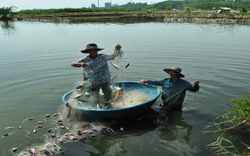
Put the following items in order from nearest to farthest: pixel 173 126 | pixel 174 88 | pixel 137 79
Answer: pixel 173 126
pixel 174 88
pixel 137 79

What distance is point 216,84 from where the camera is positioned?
780cm

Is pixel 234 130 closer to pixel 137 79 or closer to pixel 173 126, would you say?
pixel 173 126

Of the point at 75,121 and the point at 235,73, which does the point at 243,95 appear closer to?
the point at 235,73

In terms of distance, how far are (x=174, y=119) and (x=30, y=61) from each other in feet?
27.5

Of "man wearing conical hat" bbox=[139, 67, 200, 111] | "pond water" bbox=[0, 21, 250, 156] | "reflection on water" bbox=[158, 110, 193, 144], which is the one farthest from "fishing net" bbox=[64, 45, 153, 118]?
"reflection on water" bbox=[158, 110, 193, 144]

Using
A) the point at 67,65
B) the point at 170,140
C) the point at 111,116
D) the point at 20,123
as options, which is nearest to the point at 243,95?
the point at 170,140

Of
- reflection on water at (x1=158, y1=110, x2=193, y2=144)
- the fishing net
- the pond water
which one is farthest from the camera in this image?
the fishing net

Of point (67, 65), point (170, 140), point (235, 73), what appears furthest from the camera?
point (67, 65)

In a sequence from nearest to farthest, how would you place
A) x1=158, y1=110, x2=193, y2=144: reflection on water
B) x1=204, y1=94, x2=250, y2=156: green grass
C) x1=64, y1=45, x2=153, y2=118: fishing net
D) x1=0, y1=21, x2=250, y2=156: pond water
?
x1=204, y1=94, x2=250, y2=156: green grass
x1=0, y1=21, x2=250, y2=156: pond water
x1=158, y1=110, x2=193, y2=144: reflection on water
x1=64, y1=45, x2=153, y2=118: fishing net

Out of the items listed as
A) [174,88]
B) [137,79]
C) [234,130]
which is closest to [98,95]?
[174,88]

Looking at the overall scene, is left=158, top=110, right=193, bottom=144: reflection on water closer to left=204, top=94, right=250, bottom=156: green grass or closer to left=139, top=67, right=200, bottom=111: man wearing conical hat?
left=139, top=67, right=200, bottom=111: man wearing conical hat

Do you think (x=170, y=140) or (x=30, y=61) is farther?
(x=30, y=61)

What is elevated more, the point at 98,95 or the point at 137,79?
the point at 98,95

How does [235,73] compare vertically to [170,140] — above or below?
above
